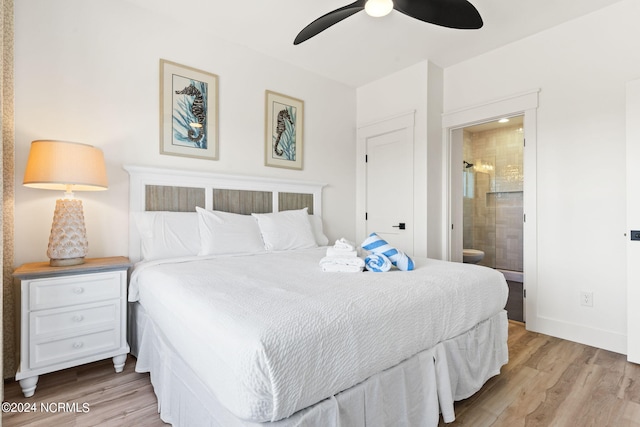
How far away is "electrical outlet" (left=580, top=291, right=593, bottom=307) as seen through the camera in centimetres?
260

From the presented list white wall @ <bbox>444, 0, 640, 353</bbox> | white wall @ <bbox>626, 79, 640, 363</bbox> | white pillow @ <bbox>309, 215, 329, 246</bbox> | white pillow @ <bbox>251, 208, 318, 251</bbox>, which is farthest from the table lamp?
white wall @ <bbox>626, 79, 640, 363</bbox>

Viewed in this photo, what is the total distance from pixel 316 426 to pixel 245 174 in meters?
2.48

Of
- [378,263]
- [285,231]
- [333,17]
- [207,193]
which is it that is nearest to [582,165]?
[378,263]

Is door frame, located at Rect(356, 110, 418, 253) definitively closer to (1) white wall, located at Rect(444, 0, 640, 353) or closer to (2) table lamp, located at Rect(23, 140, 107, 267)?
(1) white wall, located at Rect(444, 0, 640, 353)

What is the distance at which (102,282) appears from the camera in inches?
79.2

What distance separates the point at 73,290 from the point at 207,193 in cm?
123

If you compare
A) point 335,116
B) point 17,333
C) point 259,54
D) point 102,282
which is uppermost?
point 259,54

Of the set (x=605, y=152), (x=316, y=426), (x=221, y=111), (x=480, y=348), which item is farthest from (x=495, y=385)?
(x=221, y=111)

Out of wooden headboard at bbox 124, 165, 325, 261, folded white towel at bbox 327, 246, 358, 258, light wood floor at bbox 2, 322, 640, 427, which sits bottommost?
light wood floor at bbox 2, 322, 640, 427

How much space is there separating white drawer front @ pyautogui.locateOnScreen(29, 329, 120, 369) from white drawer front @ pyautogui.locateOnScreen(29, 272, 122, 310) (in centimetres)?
22

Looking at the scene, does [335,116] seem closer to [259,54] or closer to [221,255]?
[259,54]

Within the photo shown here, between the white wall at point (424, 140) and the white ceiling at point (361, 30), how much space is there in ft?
0.54

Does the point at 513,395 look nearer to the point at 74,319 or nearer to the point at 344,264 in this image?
the point at 344,264

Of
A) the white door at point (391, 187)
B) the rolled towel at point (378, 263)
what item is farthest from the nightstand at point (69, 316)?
the white door at point (391, 187)
